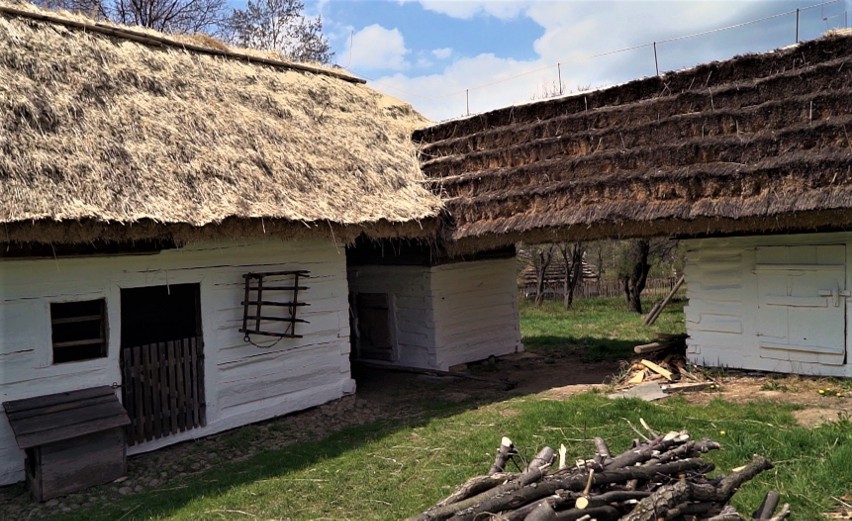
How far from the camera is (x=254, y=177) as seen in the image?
763 centimetres

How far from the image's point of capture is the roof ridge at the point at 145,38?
800 cm

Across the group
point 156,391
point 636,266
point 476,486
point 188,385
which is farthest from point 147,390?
point 636,266

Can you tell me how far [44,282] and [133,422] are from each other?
168 cm

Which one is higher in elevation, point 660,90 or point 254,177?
point 660,90

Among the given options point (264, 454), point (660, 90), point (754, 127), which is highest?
point (660, 90)

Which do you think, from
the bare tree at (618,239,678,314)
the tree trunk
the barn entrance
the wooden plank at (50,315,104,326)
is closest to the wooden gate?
the barn entrance

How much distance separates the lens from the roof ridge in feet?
26.2

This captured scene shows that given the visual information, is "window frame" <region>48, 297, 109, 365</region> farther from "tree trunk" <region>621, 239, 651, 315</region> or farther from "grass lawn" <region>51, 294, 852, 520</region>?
"tree trunk" <region>621, 239, 651, 315</region>

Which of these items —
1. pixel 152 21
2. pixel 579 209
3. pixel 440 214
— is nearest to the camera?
pixel 579 209

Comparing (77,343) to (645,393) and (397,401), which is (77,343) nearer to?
(397,401)

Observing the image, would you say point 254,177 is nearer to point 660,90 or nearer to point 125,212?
point 125,212

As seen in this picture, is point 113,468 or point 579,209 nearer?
point 113,468

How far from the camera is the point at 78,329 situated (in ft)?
26.9

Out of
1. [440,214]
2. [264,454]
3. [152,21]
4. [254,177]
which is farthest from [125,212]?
[152,21]
